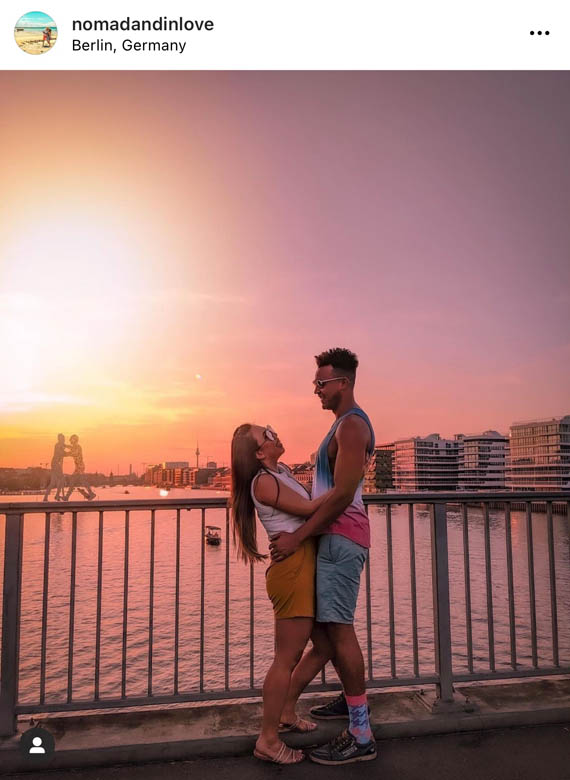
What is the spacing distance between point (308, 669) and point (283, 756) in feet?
1.29

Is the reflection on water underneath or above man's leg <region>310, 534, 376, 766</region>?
underneath

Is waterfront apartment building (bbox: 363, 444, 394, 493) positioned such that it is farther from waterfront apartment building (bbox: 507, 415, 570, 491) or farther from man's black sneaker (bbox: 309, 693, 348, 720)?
man's black sneaker (bbox: 309, 693, 348, 720)

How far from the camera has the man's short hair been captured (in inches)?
114

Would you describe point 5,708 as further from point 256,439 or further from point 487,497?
point 487,497

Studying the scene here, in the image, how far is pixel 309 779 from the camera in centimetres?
249

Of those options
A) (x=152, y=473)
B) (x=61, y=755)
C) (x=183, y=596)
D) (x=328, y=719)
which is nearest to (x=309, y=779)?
(x=328, y=719)

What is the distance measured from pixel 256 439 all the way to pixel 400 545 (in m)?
55.6

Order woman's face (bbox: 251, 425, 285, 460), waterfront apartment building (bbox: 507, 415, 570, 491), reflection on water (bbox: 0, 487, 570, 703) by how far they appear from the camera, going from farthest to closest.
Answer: waterfront apartment building (bbox: 507, 415, 570, 491), reflection on water (bbox: 0, 487, 570, 703), woman's face (bbox: 251, 425, 285, 460)

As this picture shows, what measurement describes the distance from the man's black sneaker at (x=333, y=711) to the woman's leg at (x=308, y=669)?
0.21 meters

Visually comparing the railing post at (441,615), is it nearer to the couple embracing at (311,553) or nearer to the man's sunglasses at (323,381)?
the couple embracing at (311,553)

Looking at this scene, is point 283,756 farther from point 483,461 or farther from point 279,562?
point 483,461

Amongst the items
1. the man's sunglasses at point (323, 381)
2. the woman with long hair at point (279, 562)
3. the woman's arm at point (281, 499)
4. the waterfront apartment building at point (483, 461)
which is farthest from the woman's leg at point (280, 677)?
the waterfront apartment building at point (483, 461)
